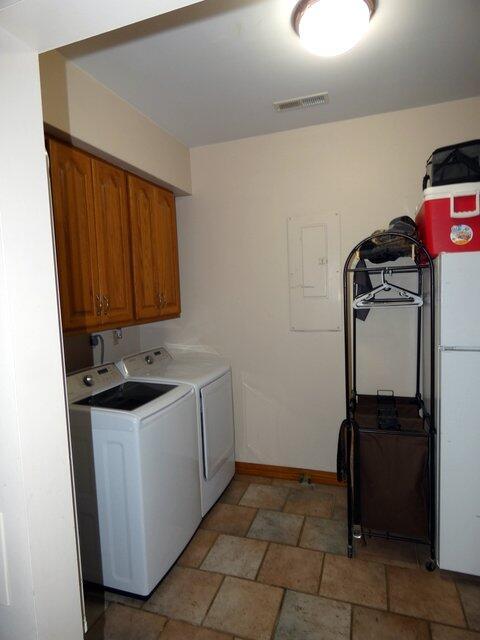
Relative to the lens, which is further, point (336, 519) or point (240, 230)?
point (240, 230)

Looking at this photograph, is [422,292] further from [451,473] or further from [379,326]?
[451,473]

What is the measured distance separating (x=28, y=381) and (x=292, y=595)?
1.70 metres

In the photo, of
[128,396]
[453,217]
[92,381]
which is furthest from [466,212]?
[92,381]

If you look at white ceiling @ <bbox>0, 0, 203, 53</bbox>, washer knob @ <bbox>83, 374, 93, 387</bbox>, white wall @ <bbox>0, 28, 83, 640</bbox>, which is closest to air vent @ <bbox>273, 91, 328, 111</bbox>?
white ceiling @ <bbox>0, 0, 203, 53</bbox>

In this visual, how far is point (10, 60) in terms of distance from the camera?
0.87 metres

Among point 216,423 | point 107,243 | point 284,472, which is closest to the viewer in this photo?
point 107,243

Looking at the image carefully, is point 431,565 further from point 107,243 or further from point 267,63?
point 267,63

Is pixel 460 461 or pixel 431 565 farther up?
pixel 460 461

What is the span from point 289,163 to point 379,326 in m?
1.35

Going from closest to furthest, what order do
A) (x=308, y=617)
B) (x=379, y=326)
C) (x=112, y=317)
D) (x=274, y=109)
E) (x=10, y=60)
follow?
(x=10, y=60)
(x=308, y=617)
(x=112, y=317)
(x=274, y=109)
(x=379, y=326)

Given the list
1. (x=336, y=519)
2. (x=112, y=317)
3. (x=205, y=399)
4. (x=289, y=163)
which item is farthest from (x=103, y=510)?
(x=289, y=163)

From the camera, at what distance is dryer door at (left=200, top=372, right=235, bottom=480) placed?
7.72 feet

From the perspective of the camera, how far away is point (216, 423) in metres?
2.53

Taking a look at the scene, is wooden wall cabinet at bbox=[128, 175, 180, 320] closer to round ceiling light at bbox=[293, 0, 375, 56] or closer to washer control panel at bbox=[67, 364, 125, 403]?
washer control panel at bbox=[67, 364, 125, 403]
